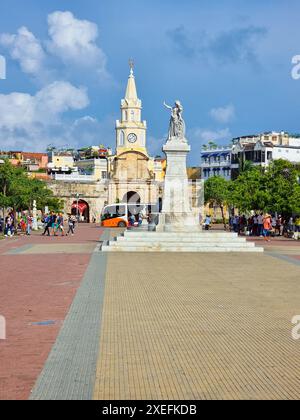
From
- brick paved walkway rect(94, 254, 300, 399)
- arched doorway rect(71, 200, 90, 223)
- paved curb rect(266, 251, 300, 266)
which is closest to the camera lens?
brick paved walkway rect(94, 254, 300, 399)

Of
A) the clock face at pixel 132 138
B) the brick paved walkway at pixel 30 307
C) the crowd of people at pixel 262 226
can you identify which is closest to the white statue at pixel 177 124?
the brick paved walkway at pixel 30 307

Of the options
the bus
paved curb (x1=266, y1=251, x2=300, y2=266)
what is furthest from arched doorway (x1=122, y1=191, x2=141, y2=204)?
paved curb (x1=266, y1=251, x2=300, y2=266)

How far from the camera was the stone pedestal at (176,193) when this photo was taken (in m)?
34.6

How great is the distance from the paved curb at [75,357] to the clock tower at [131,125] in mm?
87188

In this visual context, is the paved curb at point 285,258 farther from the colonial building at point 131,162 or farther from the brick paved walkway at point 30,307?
the colonial building at point 131,162

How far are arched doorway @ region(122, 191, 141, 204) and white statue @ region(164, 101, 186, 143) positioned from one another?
2613 inches

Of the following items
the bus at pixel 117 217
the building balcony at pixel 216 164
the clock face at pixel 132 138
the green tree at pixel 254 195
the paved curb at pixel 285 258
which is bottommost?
the paved curb at pixel 285 258

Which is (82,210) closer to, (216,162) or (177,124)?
(216,162)

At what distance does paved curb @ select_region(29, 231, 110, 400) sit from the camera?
315 inches

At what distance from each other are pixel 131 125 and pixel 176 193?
224ft

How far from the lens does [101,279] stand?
62.3 feet

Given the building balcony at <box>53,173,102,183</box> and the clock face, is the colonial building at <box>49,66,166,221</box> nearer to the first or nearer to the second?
the clock face

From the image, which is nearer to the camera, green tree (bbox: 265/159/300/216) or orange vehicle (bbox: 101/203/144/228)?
green tree (bbox: 265/159/300/216)

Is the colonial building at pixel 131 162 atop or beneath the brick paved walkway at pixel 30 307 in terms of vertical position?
atop
